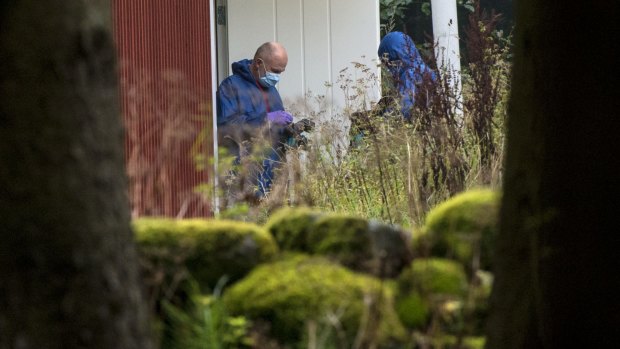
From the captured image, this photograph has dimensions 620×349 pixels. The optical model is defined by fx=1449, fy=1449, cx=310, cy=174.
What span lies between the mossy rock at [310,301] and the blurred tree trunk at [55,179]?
991 mm

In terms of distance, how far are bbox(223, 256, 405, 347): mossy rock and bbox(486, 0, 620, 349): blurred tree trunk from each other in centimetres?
52

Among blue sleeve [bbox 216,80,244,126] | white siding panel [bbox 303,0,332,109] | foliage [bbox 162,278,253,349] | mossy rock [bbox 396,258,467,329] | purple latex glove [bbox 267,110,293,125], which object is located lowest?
foliage [bbox 162,278,253,349]

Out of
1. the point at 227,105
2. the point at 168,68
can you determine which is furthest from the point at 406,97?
the point at 227,105

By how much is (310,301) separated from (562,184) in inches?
37.1

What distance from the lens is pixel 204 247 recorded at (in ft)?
14.2

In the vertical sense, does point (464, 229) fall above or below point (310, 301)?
above

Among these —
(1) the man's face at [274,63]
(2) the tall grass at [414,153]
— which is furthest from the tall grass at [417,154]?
(1) the man's face at [274,63]

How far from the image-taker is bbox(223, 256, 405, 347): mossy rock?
4035 millimetres

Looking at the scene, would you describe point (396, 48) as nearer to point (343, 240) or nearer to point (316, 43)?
point (316, 43)

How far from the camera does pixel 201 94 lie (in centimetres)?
977

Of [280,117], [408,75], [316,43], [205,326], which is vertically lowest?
[205,326]

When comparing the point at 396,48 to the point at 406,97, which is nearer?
the point at 406,97

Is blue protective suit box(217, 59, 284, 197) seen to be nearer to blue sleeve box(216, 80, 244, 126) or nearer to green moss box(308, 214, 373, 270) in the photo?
blue sleeve box(216, 80, 244, 126)

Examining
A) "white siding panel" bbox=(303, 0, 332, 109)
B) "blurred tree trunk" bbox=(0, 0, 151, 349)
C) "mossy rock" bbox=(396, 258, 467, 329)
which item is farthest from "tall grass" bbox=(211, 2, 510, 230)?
"white siding panel" bbox=(303, 0, 332, 109)
